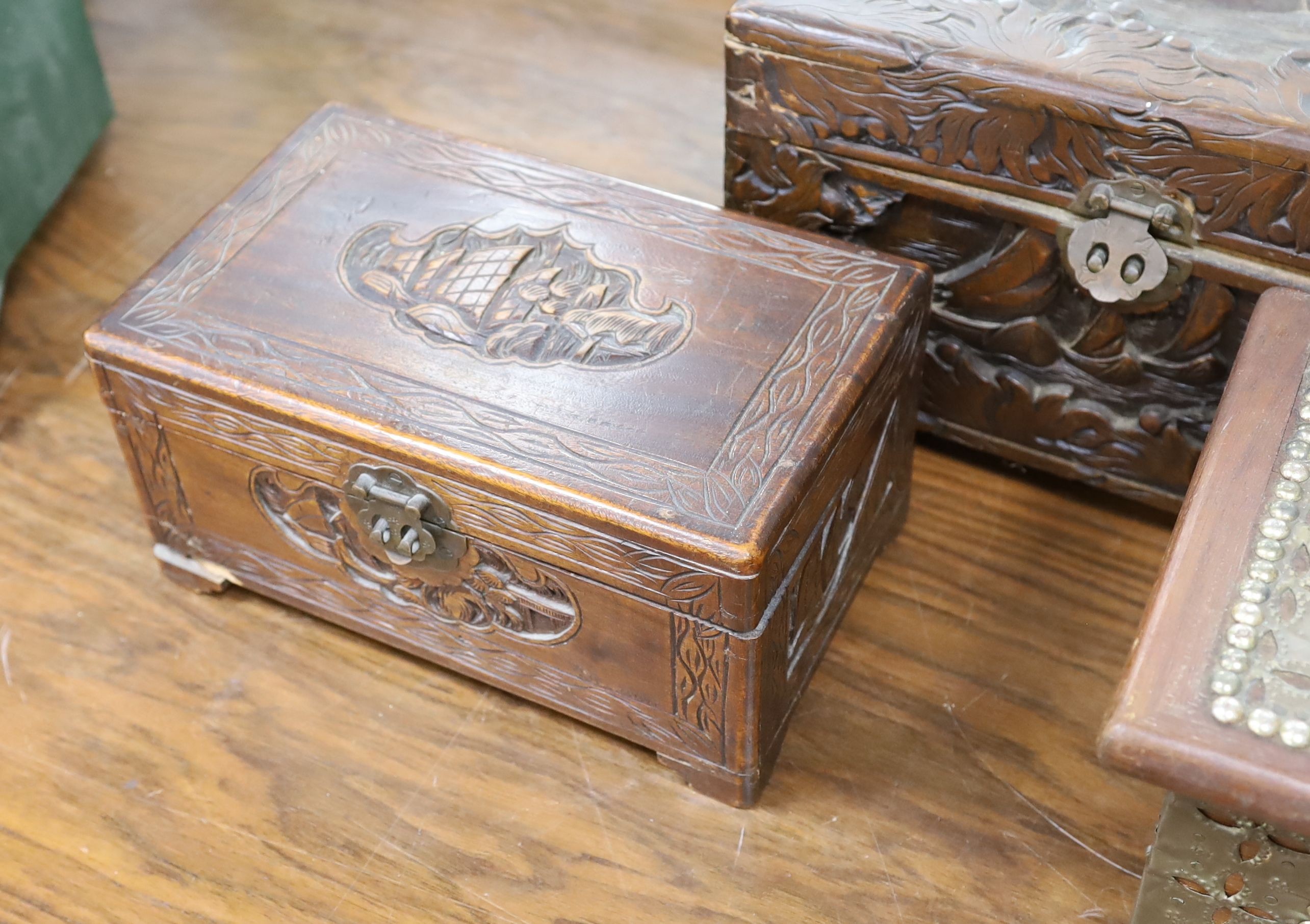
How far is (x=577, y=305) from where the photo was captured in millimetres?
1188

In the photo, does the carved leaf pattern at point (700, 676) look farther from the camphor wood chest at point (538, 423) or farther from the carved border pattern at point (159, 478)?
the carved border pattern at point (159, 478)

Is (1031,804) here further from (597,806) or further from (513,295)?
(513,295)

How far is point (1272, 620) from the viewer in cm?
86

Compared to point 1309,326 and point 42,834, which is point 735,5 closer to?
point 1309,326

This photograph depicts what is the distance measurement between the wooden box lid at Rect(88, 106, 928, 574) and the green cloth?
1.47ft

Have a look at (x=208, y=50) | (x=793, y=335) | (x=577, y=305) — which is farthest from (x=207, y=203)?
(x=793, y=335)

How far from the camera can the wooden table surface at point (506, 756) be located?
3.71 feet

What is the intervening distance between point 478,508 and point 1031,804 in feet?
1.72

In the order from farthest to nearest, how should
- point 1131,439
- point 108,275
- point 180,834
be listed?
1. point 108,275
2. point 1131,439
3. point 180,834

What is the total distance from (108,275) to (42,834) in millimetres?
747

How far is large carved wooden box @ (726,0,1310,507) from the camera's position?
1.14 m

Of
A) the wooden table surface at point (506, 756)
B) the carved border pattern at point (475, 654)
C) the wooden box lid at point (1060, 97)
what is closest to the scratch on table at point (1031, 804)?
the wooden table surface at point (506, 756)

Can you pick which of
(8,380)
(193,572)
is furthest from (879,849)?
(8,380)

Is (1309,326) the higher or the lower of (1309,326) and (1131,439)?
the higher
